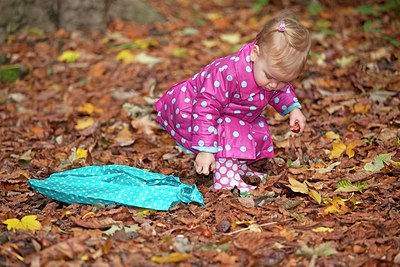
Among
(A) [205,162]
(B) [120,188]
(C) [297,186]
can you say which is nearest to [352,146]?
(C) [297,186]

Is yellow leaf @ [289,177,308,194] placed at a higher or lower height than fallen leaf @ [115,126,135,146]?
higher

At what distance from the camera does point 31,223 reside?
10.8 feet

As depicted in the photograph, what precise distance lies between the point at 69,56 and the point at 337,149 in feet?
9.65

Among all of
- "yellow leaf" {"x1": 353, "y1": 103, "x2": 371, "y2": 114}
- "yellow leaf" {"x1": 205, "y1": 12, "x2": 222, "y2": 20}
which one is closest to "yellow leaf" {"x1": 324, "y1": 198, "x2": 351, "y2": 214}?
"yellow leaf" {"x1": 353, "y1": 103, "x2": 371, "y2": 114}

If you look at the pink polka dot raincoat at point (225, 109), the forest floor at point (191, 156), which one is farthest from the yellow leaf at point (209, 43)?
the pink polka dot raincoat at point (225, 109)

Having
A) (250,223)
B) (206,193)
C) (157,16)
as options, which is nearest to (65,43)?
(157,16)

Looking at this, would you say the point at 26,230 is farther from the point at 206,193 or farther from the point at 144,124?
the point at 144,124

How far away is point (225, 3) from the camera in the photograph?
776cm

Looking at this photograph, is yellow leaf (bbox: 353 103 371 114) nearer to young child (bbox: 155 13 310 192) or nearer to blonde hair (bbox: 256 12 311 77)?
young child (bbox: 155 13 310 192)

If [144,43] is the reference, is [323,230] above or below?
below

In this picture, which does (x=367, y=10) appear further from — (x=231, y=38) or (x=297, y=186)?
(x=297, y=186)

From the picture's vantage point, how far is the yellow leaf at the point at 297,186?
3.58m

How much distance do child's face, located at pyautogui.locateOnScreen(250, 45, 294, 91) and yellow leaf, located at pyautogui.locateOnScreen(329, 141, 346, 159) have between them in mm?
770

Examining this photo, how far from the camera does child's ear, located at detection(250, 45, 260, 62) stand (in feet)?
11.4
